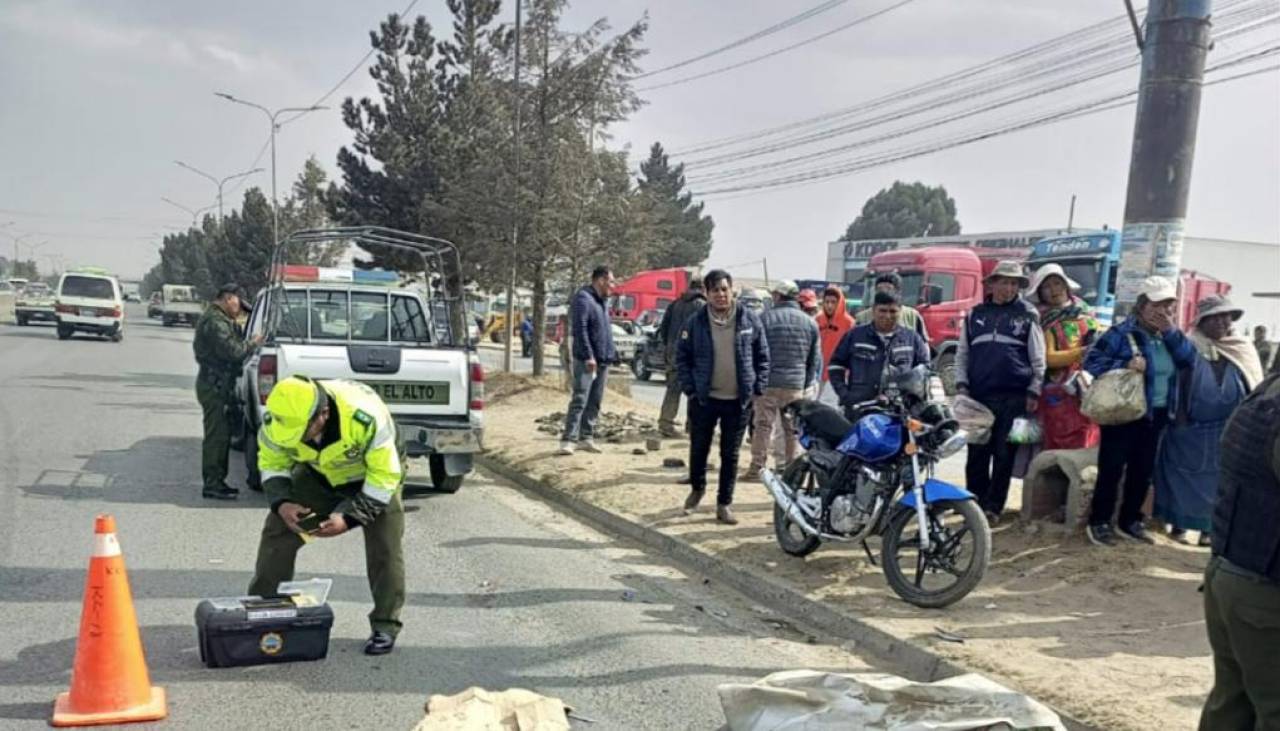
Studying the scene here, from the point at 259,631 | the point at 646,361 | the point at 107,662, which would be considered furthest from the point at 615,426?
the point at 646,361

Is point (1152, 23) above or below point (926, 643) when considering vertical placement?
above

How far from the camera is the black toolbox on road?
4461 millimetres

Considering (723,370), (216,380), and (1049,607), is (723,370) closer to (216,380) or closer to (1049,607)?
(1049,607)

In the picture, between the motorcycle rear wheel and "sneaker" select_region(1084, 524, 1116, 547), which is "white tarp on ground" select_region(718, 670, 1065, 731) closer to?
the motorcycle rear wheel

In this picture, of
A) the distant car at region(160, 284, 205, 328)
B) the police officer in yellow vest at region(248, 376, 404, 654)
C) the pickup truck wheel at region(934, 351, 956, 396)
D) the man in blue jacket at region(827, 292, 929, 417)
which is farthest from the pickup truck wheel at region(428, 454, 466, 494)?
the distant car at region(160, 284, 205, 328)

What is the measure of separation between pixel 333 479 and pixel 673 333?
6.81 metres

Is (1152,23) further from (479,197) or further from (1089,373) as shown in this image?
(479,197)

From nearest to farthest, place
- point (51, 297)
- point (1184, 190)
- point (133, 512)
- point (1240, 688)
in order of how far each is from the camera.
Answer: point (1240, 688) → point (1184, 190) → point (133, 512) → point (51, 297)

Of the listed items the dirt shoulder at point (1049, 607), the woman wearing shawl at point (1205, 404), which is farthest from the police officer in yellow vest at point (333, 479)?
Result: the woman wearing shawl at point (1205, 404)

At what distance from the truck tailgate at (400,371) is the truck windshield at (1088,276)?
15.2 meters

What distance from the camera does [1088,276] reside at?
19.9 meters

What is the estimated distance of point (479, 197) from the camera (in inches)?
648

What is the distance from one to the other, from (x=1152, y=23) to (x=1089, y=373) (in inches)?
89.4

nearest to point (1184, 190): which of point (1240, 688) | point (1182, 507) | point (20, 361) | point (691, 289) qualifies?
point (1182, 507)
